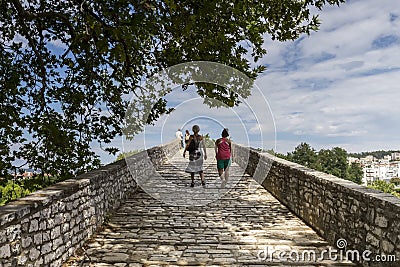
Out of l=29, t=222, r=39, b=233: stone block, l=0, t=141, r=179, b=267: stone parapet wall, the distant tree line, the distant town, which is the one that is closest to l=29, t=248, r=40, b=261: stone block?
l=0, t=141, r=179, b=267: stone parapet wall

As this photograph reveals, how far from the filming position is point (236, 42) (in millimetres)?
8422

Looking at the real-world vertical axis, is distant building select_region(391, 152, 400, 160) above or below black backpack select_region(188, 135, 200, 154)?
below

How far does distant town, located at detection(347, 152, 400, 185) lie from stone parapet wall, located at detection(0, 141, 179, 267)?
5998cm

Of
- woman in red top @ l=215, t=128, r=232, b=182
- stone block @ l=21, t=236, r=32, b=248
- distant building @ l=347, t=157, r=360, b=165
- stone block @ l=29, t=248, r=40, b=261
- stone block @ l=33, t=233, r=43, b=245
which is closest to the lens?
stone block @ l=21, t=236, r=32, b=248

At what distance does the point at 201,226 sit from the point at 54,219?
3.17 metres

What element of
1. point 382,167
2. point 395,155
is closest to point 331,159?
point 382,167

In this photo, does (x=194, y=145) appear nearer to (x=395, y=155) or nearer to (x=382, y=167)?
(x=395, y=155)

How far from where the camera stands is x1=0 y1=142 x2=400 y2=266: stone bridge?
4.34 meters

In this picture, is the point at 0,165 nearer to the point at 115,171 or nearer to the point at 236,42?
the point at 115,171

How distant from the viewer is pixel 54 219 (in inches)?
192

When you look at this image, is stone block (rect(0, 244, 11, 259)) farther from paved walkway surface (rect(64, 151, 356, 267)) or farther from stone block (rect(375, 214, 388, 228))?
stone block (rect(375, 214, 388, 228))

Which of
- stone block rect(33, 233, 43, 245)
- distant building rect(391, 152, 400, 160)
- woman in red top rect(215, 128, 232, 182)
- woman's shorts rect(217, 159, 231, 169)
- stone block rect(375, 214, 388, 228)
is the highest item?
woman in red top rect(215, 128, 232, 182)

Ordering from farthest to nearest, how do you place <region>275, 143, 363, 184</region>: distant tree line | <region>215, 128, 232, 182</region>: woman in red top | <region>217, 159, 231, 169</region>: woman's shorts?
<region>275, 143, 363, 184</region>: distant tree line
<region>217, 159, 231, 169</region>: woman's shorts
<region>215, 128, 232, 182</region>: woman in red top

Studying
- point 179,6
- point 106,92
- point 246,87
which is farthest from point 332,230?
point 106,92
